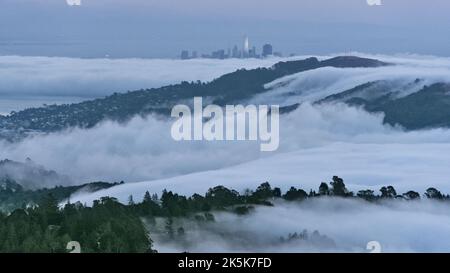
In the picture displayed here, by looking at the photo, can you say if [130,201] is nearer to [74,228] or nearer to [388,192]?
[74,228]

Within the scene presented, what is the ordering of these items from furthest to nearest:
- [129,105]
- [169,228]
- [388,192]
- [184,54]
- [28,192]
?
[184,54] < [129,105] < [28,192] < [169,228] < [388,192]

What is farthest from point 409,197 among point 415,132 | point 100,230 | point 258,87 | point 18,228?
point 18,228

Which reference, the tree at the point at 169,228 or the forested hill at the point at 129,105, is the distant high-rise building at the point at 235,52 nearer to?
the forested hill at the point at 129,105

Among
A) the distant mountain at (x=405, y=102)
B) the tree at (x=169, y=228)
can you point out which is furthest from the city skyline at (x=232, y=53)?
the tree at (x=169, y=228)

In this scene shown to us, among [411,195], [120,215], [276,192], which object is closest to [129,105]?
[120,215]

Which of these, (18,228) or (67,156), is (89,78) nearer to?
(67,156)
